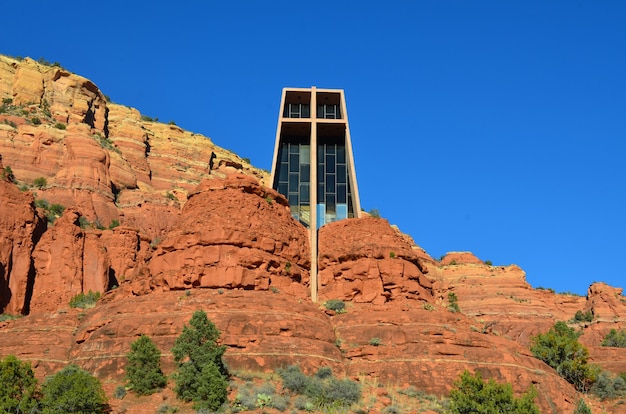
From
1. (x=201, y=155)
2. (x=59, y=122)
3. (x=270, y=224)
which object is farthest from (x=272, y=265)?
(x=201, y=155)

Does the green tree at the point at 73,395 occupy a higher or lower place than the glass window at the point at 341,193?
lower

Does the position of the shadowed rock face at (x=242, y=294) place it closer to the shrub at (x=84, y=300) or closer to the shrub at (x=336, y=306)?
the shrub at (x=336, y=306)

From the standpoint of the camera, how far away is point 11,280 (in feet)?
168

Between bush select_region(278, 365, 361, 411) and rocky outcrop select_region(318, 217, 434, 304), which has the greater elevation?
rocky outcrop select_region(318, 217, 434, 304)

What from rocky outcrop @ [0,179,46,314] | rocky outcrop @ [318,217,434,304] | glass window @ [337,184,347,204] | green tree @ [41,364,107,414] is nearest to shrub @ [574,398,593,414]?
rocky outcrop @ [318,217,434,304]

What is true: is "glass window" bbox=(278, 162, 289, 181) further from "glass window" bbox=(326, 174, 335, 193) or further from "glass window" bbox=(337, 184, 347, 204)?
"glass window" bbox=(337, 184, 347, 204)

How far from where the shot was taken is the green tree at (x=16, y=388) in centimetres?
2700

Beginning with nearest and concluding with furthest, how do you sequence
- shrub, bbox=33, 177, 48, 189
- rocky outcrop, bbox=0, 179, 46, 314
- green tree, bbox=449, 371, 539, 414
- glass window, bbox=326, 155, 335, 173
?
green tree, bbox=449, 371, 539, 414 < rocky outcrop, bbox=0, 179, 46, 314 < glass window, bbox=326, 155, 335, 173 < shrub, bbox=33, 177, 48, 189

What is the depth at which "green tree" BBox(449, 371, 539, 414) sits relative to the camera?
2856 cm

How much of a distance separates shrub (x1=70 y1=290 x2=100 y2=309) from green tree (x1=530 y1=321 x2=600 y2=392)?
2596 cm

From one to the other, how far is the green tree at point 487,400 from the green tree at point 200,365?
355 inches

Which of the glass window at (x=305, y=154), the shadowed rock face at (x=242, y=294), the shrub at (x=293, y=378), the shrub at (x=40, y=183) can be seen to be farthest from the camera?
the shrub at (x=40, y=183)

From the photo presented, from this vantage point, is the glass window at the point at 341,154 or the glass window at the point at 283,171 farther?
the glass window at the point at 341,154

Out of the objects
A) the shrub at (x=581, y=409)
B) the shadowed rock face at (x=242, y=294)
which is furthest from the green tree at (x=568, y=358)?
the shrub at (x=581, y=409)
